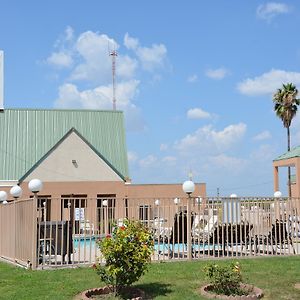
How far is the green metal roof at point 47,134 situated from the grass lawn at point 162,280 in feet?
70.6

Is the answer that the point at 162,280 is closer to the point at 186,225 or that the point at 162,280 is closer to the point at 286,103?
the point at 186,225

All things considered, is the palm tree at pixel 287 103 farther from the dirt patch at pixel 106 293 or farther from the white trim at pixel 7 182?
the dirt patch at pixel 106 293

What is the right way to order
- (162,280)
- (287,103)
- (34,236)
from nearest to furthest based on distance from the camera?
(162,280) → (34,236) → (287,103)

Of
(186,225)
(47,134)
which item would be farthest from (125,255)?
(47,134)

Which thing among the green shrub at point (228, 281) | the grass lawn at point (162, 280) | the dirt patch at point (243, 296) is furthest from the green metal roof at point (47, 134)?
the green shrub at point (228, 281)

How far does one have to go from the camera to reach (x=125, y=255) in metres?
8.15

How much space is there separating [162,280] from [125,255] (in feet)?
6.72

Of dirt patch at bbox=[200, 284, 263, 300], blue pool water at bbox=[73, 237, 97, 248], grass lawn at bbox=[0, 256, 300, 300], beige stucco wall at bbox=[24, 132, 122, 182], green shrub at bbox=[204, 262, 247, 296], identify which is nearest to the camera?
dirt patch at bbox=[200, 284, 263, 300]

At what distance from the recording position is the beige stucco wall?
31547mm

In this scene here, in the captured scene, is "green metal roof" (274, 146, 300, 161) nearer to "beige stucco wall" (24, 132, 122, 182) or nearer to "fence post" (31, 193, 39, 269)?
"beige stucco wall" (24, 132, 122, 182)

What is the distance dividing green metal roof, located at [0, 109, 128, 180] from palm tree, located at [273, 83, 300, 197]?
15679 mm

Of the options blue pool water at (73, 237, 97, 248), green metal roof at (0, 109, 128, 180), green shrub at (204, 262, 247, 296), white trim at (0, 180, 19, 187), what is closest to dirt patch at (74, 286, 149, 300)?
green shrub at (204, 262, 247, 296)

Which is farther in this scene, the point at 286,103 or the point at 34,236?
the point at 286,103

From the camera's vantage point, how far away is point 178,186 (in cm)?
3234
